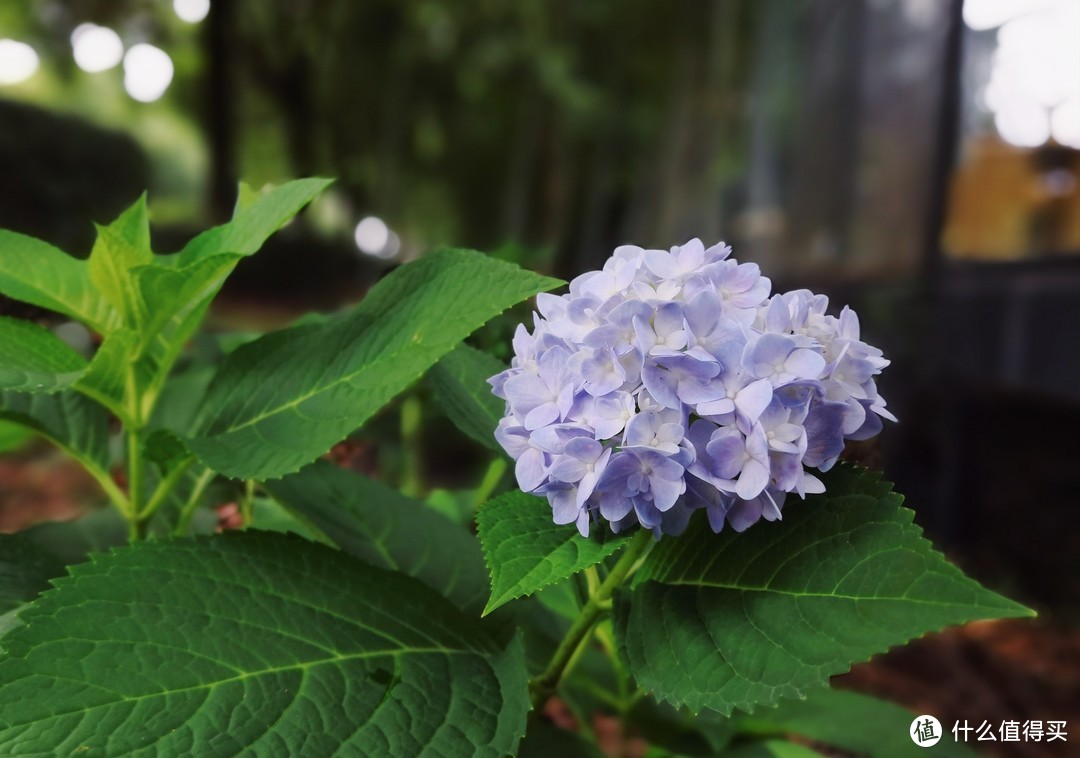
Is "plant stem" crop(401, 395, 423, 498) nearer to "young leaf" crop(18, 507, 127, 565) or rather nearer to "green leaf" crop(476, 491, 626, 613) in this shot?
"young leaf" crop(18, 507, 127, 565)

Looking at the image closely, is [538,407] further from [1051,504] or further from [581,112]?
[581,112]

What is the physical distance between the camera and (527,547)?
52 centimetres

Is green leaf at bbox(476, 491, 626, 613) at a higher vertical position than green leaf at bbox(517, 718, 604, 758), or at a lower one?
higher

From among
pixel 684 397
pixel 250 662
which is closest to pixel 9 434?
pixel 250 662

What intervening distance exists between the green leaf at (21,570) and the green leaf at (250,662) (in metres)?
0.10

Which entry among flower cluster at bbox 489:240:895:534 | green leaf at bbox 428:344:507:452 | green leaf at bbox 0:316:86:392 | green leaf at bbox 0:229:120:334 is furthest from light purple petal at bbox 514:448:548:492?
green leaf at bbox 0:229:120:334

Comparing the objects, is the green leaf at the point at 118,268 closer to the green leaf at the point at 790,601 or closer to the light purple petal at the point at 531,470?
the light purple petal at the point at 531,470

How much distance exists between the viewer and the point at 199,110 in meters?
7.37

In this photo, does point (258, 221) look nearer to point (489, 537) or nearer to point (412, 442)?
point (489, 537)

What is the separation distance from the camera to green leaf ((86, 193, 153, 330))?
2.23 feet

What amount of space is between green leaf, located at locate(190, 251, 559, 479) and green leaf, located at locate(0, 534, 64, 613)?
0.16m

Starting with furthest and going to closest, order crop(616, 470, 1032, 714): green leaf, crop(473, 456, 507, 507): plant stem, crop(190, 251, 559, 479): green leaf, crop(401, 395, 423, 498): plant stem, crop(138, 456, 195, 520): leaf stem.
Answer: crop(401, 395, 423, 498): plant stem, crop(473, 456, 507, 507): plant stem, crop(138, 456, 195, 520): leaf stem, crop(190, 251, 559, 479): green leaf, crop(616, 470, 1032, 714): green leaf

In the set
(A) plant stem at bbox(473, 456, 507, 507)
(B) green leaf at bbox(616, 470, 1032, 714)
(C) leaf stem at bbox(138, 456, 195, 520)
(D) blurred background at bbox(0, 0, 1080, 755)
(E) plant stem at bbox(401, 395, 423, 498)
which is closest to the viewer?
(B) green leaf at bbox(616, 470, 1032, 714)

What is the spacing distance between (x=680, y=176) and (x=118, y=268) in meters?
7.61
